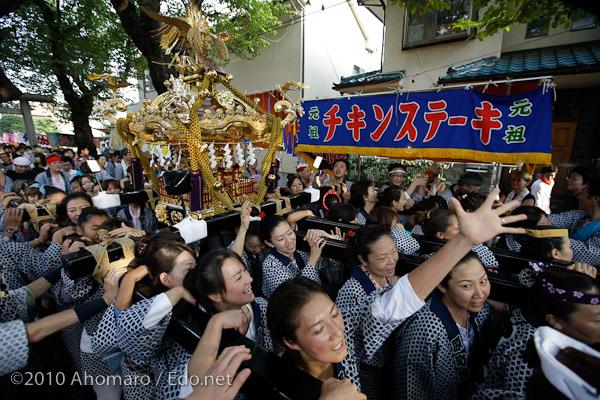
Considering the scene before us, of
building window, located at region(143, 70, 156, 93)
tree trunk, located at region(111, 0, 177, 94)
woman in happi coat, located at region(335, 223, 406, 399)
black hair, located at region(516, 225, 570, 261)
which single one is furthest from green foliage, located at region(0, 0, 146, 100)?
black hair, located at region(516, 225, 570, 261)

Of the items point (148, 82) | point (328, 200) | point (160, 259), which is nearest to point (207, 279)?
point (160, 259)

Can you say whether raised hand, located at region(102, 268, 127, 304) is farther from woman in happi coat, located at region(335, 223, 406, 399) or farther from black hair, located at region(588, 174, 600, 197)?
black hair, located at region(588, 174, 600, 197)

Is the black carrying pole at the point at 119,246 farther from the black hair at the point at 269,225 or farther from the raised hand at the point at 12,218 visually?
the raised hand at the point at 12,218

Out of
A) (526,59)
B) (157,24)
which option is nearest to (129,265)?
(157,24)

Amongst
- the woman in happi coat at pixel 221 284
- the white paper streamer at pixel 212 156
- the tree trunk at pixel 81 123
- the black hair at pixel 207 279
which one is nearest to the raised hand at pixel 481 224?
the woman in happi coat at pixel 221 284

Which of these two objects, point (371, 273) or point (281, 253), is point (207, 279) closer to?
point (281, 253)

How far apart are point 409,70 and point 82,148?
16483 mm

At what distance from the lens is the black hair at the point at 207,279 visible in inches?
69.8

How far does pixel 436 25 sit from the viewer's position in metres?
8.36

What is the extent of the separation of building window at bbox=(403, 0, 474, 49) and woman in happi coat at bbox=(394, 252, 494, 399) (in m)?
8.82

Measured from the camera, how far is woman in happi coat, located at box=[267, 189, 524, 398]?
4.35 feet

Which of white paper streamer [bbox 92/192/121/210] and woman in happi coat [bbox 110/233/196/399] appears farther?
white paper streamer [bbox 92/192/121/210]

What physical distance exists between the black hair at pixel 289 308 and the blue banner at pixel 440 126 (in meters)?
4.20

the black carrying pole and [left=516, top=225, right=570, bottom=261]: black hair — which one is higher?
the black carrying pole
